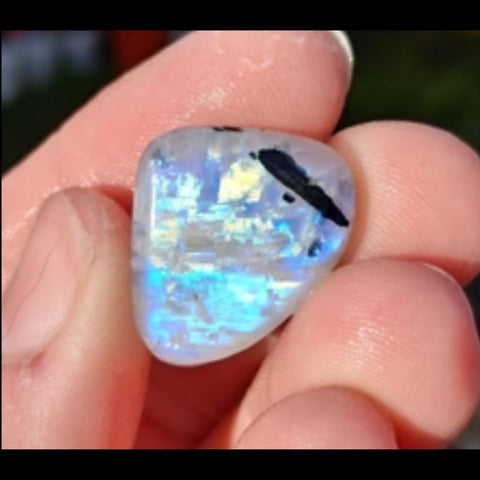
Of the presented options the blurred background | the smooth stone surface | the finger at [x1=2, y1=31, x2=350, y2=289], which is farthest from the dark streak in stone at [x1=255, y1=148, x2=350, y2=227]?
the blurred background

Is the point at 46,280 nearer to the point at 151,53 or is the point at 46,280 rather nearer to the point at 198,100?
the point at 198,100

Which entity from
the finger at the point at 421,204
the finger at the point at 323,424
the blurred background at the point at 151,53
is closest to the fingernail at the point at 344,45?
the finger at the point at 421,204

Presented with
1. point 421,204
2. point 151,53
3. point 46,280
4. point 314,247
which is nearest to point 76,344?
point 46,280

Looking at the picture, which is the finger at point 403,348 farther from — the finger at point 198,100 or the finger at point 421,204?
the finger at point 198,100

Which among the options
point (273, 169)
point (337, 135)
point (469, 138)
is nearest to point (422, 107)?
point (469, 138)

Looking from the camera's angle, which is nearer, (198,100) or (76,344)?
(76,344)

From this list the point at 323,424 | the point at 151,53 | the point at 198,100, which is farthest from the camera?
the point at 151,53
